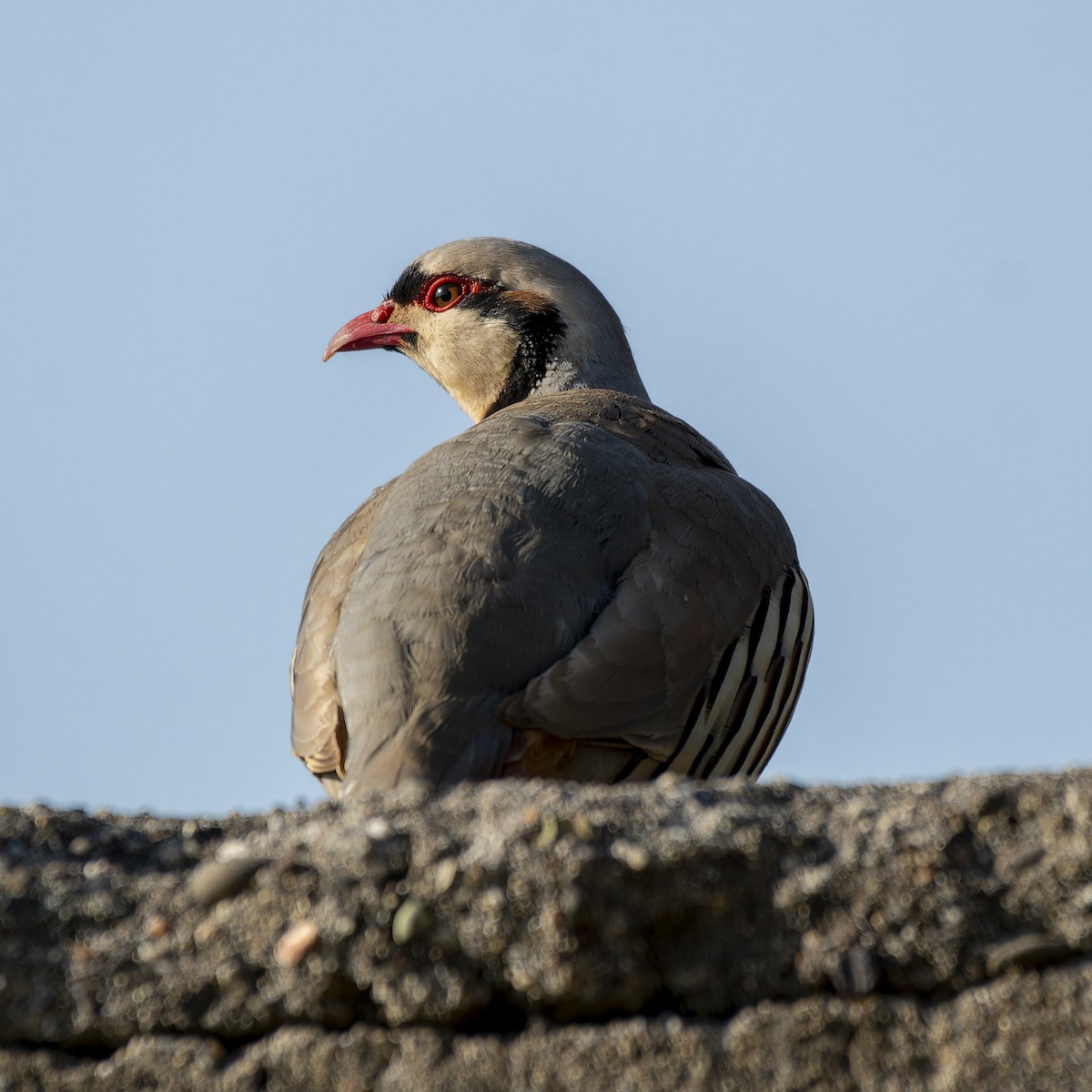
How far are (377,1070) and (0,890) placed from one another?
2.17 feet

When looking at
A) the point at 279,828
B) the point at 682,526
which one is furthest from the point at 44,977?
the point at 682,526

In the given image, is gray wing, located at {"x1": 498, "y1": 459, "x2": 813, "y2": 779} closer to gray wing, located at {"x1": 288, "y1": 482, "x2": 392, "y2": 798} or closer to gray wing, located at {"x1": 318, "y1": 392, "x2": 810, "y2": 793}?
gray wing, located at {"x1": 318, "y1": 392, "x2": 810, "y2": 793}

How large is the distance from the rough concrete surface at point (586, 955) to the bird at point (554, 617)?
4.52 ft

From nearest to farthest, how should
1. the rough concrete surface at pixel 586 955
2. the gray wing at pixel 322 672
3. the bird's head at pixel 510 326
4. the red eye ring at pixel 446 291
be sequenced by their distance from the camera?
the rough concrete surface at pixel 586 955, the gray wing at pixel 322 672, the bird's head at pixel 510 326, the red eye ring at pixel 446 291

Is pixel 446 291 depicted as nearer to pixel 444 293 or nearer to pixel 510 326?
pixel 444 293

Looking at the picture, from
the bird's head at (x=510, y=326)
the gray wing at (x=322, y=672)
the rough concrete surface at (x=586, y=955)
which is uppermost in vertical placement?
the bird's head at (x=510, y=326)

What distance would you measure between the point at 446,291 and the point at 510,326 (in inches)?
18.9

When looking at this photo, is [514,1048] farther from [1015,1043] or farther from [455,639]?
[455,639]

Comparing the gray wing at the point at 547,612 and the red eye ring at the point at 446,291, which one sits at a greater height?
the red eye ring at the point at 446,291

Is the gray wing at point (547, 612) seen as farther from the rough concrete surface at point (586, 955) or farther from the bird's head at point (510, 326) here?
the bird's head at point (510, 326)

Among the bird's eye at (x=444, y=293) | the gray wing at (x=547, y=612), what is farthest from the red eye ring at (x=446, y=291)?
the gray wing at (x=547, y=612)

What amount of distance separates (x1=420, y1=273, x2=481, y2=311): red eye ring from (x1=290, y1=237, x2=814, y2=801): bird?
1.91 meters

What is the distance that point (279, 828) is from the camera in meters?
2.81

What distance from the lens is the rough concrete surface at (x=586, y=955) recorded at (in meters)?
2.30
